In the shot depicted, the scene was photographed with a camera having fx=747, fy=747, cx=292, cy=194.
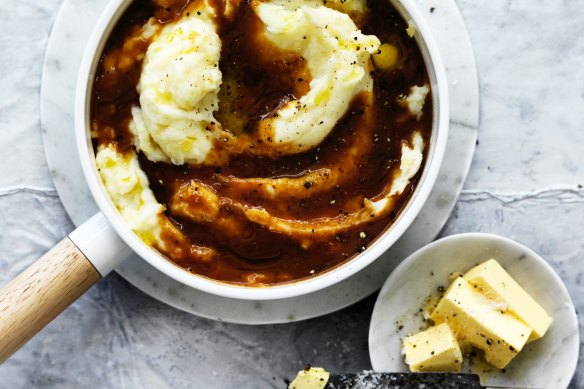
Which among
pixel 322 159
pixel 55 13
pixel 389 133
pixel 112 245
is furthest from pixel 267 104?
pixel 55 13

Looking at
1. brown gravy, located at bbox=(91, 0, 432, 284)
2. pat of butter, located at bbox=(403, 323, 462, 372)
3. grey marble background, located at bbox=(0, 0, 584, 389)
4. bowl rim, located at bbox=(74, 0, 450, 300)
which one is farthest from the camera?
grey marble background, located at bbox=(0, 0, 584, 389)

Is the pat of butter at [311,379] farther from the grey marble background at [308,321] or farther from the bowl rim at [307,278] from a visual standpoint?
the bowl rim at [307,278]

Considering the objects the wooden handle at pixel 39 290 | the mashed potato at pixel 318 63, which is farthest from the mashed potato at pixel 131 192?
the mashed potato at pixel 318 63

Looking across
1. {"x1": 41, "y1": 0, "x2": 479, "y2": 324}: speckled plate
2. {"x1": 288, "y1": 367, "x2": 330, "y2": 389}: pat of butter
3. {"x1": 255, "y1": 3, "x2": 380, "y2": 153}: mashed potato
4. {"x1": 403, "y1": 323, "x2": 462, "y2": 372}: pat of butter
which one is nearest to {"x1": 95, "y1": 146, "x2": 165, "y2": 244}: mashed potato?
{"x1": 41, "y1": 0, "x2": 479, "y2": 324}: speckled plate

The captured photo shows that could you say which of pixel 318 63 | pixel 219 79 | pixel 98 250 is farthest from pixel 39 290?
pixel 318 63

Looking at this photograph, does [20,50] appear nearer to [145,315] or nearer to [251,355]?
[145,315]

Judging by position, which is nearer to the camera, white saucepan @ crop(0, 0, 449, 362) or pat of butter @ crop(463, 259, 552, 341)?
white saucepan @ crop(0, 0, 449, 362)

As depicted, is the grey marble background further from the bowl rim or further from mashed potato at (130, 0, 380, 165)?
mashed potato at (130, 0, 380, 165)
